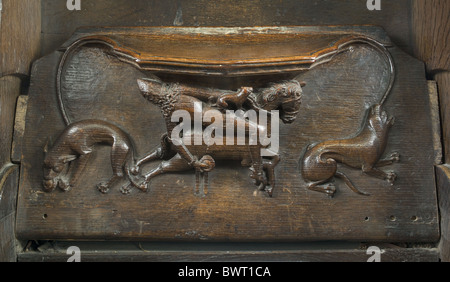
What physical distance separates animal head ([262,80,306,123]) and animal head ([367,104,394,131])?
0.26 m

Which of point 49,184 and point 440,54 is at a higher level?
point 440,54

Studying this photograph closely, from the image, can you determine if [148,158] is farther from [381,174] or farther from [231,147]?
[381,174]

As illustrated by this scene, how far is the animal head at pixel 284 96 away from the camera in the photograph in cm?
137

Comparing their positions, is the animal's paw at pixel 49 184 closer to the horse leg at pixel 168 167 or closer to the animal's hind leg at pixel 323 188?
the horse leg at pixel 168 167

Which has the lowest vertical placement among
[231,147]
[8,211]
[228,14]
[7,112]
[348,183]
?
[8,211]

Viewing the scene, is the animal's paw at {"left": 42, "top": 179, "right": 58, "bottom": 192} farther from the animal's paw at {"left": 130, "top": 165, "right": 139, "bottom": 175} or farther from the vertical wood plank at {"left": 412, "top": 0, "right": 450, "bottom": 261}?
the vertical wood plank at {"left": 412, "top": 0, "right": 450, "bottom": 261}

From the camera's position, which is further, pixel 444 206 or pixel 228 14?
pixel 228 14

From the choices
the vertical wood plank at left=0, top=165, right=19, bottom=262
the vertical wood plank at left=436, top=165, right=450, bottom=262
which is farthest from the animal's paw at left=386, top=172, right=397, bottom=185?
the vertical wood plank at left=0, top=165, right=19, bottom=262

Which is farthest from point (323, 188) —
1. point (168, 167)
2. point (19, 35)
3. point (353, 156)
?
point (19, 35)

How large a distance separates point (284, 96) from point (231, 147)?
243 mm

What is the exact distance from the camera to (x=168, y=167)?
1.43 meters

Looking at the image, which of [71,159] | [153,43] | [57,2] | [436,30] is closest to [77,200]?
[71,159]

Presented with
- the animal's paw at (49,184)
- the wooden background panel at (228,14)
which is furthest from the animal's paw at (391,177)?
the animal's paw at (49,184)

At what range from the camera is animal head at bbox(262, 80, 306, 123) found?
4.50 feet
